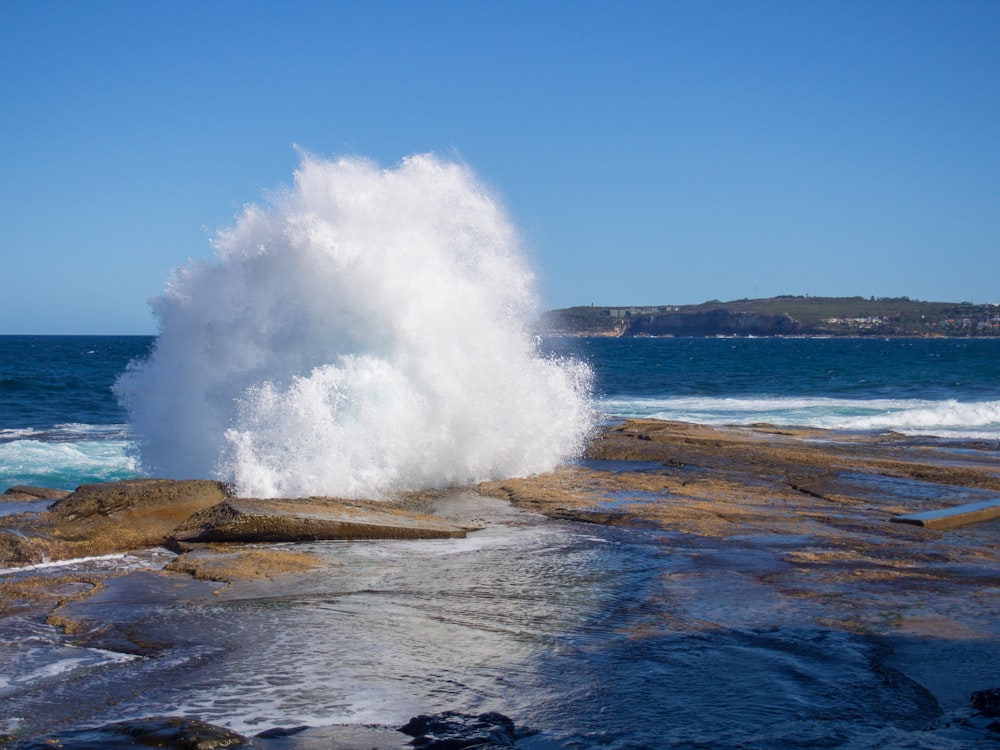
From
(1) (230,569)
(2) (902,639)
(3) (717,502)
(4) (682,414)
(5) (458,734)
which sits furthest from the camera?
(4) (682,414)

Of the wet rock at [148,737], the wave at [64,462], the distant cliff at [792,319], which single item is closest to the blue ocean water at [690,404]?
the wave at [64,462]

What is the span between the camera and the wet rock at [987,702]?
5176 millimetres

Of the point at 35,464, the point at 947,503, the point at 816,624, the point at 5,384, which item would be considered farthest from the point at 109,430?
the point at 816,624

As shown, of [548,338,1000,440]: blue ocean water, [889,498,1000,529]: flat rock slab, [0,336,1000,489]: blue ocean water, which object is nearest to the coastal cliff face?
[548,338,1000,440]: blue ocean water

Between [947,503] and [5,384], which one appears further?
[5,384]

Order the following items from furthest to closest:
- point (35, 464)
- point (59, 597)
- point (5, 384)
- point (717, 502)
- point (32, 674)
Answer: point (5, 384), point (35, 464), point (717, 502), point (59, 597), point (32, 674)

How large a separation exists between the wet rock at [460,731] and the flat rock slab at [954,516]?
24.9 ft

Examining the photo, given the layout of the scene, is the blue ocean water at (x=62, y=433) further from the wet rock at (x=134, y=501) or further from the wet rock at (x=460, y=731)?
the wet rock at (x=460, y=731)

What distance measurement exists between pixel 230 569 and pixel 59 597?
140 centimetres

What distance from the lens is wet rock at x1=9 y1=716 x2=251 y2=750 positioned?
14.9 ft

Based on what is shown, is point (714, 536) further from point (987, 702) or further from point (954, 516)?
point (987, 702)

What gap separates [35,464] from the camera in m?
18.0

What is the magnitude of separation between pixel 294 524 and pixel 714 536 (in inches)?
171

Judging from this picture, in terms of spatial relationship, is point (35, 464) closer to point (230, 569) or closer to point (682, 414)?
point (230, 569)
